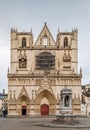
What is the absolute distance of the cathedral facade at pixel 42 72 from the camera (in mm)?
80750

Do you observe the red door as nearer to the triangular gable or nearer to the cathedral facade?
the cathedral facade

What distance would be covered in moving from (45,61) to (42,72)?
3122mm

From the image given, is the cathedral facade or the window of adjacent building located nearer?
the cathedral facade

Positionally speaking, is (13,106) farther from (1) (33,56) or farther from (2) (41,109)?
(1) (33,56)

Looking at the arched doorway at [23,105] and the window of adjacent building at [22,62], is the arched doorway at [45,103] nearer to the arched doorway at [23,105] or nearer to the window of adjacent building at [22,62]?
the arched doorway at [23,105]

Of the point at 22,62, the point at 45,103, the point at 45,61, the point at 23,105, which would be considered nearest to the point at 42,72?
the point at 45,61

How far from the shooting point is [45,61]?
8394cm

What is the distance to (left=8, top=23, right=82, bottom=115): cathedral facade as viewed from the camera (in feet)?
265

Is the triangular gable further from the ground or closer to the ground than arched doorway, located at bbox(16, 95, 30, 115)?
further from the ground

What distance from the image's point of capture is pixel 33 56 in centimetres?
8344

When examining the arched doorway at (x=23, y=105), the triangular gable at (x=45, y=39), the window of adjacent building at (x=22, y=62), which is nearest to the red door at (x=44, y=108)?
the arched doorway at (x=23, y=105)

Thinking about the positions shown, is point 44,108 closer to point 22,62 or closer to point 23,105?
point 23,105

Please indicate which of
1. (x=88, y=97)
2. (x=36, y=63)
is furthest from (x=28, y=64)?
(x=88, y=97)

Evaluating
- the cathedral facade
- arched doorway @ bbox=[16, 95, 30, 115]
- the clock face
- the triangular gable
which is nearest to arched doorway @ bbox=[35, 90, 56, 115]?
the cathedral facade
